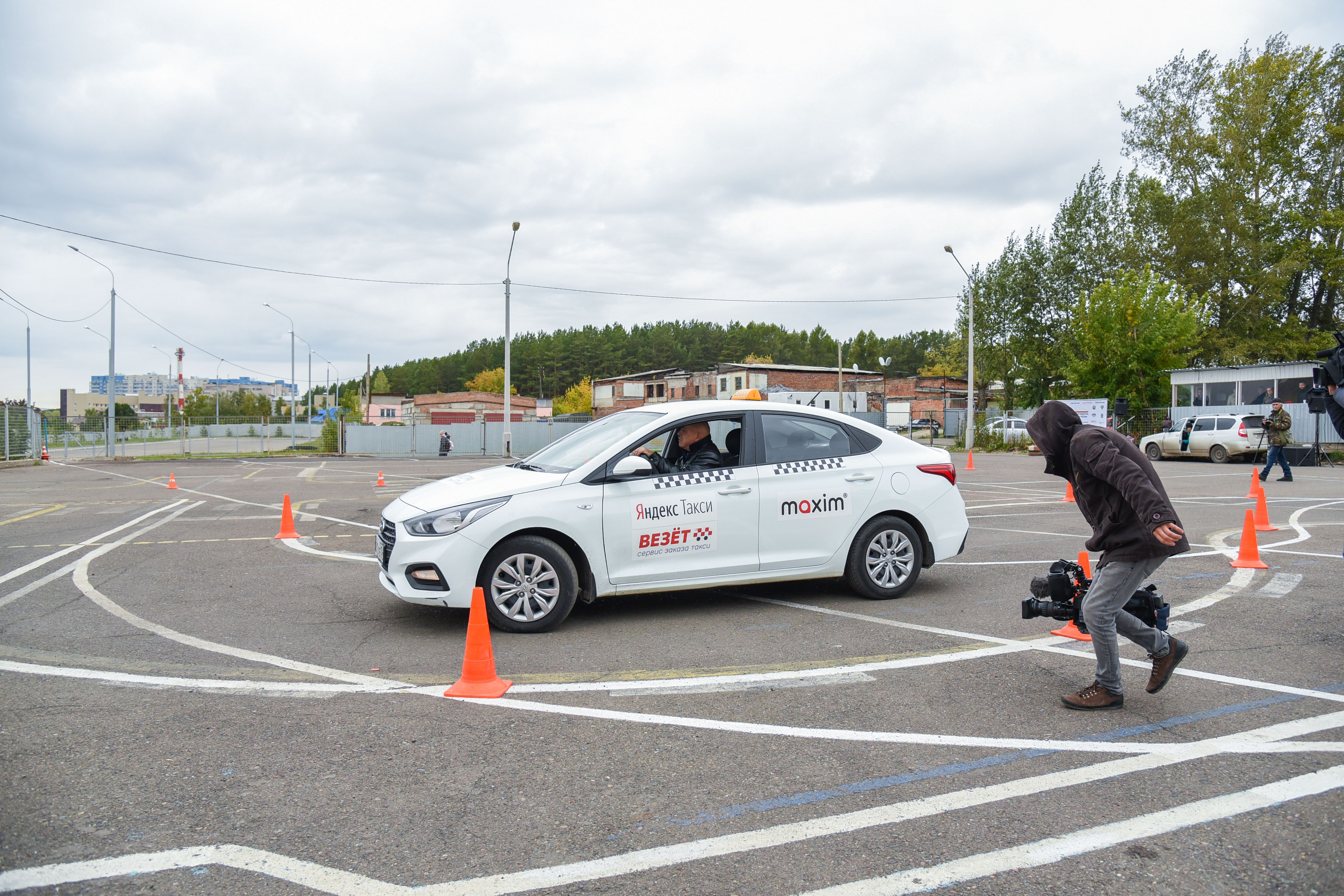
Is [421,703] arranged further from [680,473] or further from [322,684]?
[680,473]

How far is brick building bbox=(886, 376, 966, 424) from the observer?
244 ft

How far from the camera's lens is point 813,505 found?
6730 millimetres

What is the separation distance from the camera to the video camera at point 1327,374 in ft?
18.3

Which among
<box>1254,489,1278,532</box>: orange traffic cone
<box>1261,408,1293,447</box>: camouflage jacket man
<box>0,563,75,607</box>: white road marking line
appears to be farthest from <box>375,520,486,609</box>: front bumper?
<box>1261,408,1293,447</box>: camouflage jacket man

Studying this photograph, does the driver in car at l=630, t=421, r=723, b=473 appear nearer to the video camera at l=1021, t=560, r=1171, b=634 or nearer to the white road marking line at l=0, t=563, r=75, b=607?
the video camera at l=1021, t=560, r=1171, b=634

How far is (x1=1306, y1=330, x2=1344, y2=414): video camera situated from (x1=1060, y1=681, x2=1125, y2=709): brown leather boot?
255 centimetres

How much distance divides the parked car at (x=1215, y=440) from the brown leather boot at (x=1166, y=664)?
24384mm

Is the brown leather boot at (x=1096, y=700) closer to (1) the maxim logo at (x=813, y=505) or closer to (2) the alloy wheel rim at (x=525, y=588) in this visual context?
(1) the maxim logo at (x=813, y=505)

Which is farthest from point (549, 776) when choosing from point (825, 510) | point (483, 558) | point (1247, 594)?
point (1247, 594)

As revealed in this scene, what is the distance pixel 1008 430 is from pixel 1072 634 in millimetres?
39487

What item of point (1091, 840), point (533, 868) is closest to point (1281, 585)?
point (1091, 840)

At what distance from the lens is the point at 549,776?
145 inches

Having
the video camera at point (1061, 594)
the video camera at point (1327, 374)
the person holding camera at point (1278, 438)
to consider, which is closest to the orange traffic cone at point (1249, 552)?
the video camera at point (1327, 374)

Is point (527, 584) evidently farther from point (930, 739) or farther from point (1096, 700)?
point (1096, 700)
